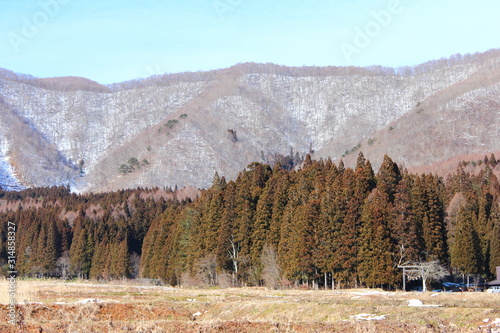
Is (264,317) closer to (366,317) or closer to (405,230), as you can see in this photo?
(366,317)

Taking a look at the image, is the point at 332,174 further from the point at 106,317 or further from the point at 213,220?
the point at 106,317

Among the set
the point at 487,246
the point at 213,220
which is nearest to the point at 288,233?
the point at 213,220

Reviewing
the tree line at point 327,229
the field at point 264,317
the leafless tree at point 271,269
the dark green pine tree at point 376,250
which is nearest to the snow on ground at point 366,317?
the field at point 264,317

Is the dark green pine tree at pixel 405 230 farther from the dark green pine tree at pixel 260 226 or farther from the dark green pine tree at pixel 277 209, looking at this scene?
the dark green pine tree at pixel 260 226

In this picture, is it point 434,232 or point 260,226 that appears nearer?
point 434,232

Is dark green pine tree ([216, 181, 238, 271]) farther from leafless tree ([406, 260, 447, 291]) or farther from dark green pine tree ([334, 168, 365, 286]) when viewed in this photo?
leafless tree ([406, 260, 447, 291])

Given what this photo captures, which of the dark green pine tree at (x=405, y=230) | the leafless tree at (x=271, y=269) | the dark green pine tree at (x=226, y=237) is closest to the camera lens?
the dark green pine tree at (x=405, y=230)

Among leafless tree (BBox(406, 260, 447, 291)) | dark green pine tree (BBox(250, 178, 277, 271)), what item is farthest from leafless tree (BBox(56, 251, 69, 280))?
leafless tree (BBox(406, 260, 447, 291))

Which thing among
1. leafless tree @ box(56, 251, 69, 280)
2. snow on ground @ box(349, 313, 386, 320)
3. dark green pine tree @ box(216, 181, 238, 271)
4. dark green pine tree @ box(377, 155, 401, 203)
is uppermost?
dark green pine tree @ box(377, 155, 401, 203)

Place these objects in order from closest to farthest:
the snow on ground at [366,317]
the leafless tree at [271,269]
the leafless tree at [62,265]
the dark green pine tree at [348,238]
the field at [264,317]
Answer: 1. the field at [264,317]
2. the snow on ground at [366,317]
3. the dark green pine tree at [348,238]
4. the leafless tree at [271,269]
5. the leafless tree at [62,265]

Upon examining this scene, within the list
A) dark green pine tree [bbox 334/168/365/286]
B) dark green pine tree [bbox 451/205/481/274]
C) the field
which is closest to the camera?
the field

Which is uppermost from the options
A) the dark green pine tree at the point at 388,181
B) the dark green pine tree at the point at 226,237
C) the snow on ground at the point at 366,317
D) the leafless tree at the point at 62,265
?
the dark green pine tree at the point at 388,181

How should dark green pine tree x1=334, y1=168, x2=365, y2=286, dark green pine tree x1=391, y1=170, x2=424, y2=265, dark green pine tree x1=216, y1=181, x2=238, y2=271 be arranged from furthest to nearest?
dark green pine tree x1=216, y1=181, x2=238, y2=271, dark green pine tree x1=391, y1=170, x2=424, y2=265, dark green pine tree x1=334, y1=168, x2=365, y2=286

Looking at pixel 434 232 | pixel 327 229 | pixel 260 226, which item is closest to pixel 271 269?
pixel 260 226
